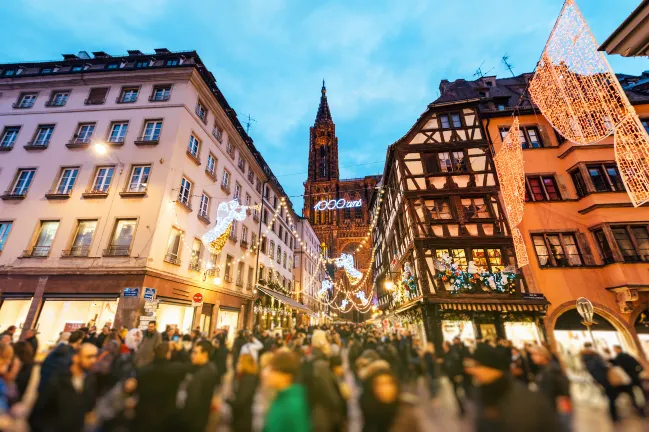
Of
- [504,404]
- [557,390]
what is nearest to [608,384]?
[557,390]

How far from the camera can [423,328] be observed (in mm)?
14945

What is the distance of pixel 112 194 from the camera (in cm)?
1371

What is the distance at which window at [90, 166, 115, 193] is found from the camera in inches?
553

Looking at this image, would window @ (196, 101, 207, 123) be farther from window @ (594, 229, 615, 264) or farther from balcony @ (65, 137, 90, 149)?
window @ (594, 229, 615, 264)

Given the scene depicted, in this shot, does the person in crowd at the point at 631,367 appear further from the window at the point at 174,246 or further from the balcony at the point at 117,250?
the balcony at the point at 117,250

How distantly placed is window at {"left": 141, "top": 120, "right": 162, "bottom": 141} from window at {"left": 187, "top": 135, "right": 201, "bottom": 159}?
156cm

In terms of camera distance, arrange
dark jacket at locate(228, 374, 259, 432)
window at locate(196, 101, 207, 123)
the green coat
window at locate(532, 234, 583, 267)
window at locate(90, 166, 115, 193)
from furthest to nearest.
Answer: window at locate(196, 101, 207, 123) < window at locate(532, 234, 583, 267) < window at locate(90, 166, 115, 193) < dark jacket at locate(228, 374, 259, 432) < the green coat

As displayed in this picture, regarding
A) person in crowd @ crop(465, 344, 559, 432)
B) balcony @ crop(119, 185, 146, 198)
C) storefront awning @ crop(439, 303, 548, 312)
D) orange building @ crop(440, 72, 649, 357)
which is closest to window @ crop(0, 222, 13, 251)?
balcony @ crop(119, 185, 146, 198)

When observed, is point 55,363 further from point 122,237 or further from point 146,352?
point 122,237

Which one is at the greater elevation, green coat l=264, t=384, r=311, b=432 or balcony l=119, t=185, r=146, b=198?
balcony l=119, t=185, r=146, b=198

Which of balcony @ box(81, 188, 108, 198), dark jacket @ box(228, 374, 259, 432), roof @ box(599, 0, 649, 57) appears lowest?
dark jacket @ box(228, 374, 259, 432)

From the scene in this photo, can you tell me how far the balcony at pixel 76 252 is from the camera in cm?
1263

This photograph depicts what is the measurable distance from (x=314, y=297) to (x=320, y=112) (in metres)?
52.3

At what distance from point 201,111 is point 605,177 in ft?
76.0
